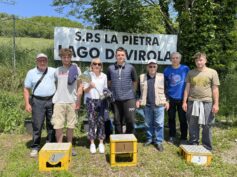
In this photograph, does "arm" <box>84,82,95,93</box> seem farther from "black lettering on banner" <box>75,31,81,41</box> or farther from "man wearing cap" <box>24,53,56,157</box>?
"black lettering on banner" <box>75,31,81,41</box>

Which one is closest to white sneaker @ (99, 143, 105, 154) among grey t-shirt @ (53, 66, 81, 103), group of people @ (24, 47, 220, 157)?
group of people @ (24, 47, 220, 157)

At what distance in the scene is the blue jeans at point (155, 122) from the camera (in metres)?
6.46

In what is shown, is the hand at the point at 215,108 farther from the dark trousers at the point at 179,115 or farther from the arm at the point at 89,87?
the arm at the point at 89,87

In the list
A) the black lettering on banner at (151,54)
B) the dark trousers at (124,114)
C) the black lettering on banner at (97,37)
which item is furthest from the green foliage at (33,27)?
the dark trousers at (124,114)

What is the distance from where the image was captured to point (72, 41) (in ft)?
28.2

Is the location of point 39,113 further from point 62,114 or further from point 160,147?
point 160,147

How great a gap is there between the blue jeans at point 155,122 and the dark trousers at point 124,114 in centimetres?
30

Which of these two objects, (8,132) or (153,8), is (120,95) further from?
(153,8)

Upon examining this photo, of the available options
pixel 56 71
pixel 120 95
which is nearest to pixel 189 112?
pixel 120 95

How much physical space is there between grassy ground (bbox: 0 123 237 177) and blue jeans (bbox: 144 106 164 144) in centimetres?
23

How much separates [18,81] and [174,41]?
4391mm

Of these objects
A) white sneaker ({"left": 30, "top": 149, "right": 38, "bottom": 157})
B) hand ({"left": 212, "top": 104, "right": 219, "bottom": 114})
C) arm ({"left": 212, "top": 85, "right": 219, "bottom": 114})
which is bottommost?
white sneaker ({"left": 30, "top": 149, "right": 38, "bottom": 157})

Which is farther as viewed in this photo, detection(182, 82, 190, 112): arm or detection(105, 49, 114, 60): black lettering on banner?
detection(105, 49, 114, 60): black lettering on banner

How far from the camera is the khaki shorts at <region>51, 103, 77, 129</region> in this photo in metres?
5.94
